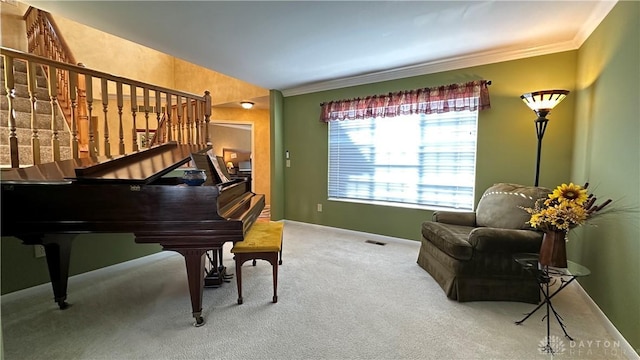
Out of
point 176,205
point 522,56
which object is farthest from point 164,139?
point 522,56

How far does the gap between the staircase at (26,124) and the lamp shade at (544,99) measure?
412cm

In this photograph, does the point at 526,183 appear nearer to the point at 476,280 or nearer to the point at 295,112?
the point at 476,280

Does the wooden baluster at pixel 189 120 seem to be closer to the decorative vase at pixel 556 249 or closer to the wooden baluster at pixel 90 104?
the wooden baluster at pixel 90 104

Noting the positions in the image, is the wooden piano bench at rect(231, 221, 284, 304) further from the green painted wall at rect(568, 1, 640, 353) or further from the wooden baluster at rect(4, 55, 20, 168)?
the green painted wall at rect(568, 1, 640, 353)

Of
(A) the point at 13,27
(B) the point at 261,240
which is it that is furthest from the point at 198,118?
(A) the point at 13,27

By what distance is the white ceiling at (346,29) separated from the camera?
2.19m

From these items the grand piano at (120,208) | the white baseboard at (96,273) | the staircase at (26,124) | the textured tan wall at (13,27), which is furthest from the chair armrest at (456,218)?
the textured tan wall at (13,27)

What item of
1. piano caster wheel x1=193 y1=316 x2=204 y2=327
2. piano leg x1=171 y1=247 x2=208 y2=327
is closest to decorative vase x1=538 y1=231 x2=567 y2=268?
piano leg x1=171 y1=247 x2=208 y2=327

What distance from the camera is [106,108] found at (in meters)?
2.44

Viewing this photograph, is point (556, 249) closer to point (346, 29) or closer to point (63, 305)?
point (346, 29)

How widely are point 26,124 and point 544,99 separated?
16.6 feet

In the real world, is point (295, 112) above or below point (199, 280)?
above

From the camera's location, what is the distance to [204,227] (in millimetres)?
1738

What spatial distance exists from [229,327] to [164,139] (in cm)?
277
